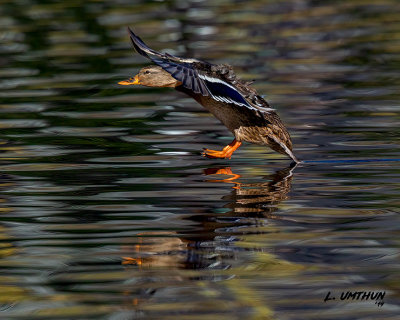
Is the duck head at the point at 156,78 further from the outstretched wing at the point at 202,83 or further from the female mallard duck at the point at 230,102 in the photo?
the outstretched wing at the point at 202,83

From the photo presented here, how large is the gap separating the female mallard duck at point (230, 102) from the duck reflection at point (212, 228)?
580mm

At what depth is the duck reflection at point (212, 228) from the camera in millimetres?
5906

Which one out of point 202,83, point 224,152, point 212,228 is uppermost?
point 202,83

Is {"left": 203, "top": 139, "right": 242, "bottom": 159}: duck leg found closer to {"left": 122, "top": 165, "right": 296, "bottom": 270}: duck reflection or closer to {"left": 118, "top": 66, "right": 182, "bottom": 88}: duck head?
{"left": 122, "top": 165, "right": 296, "bottom": 270}: duck reflection

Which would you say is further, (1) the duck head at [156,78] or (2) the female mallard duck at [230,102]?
(1) the duck head at [156,78]

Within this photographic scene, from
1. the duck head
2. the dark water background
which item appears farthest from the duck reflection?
the duck head

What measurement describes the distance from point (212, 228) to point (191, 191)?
1.17 meters

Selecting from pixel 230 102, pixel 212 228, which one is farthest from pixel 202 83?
pixel 212 228

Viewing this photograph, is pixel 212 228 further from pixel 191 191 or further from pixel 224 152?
pixel 224 152

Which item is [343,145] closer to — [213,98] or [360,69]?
[213,98]

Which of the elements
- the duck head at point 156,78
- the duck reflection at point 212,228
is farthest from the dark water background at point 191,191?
the duck head at point 156,78

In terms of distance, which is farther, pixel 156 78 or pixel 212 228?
pixel 156 78

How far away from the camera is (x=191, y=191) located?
25.4ft

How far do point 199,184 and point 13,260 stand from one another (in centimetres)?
229
